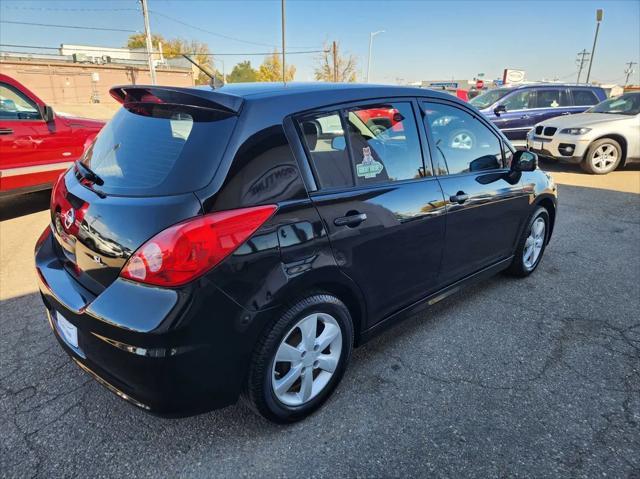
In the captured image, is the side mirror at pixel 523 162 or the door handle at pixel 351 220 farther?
the side mirror at pixel 523 162

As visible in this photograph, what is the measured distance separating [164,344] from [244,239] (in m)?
0.51

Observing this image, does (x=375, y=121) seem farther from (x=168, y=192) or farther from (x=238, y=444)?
(x=238, y=444)

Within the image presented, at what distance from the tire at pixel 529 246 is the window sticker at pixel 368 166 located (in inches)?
74.8

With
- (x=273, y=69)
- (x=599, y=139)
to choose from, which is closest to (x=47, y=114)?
(x=599, y=139)

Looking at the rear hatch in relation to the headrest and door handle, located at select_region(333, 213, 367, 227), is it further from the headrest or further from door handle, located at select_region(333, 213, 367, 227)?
door handle, located at select_region(333, 213, 367, 227)

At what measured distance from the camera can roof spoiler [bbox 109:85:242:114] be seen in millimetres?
1892

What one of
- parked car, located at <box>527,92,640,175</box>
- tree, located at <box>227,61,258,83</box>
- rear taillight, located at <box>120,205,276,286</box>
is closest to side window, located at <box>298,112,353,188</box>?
rear taillight, located at <box>120,205,276,286</box>

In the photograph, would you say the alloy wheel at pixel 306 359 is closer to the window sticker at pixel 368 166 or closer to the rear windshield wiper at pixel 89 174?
the window sticker at pixel 368 166

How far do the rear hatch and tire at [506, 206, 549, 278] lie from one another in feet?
9.40

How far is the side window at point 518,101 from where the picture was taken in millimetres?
11300

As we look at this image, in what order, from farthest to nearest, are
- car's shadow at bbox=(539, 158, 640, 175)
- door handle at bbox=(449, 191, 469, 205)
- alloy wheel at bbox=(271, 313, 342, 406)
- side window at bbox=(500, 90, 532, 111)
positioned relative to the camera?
side window at bbox=(500, 90, 532, 111)
car's shadow at bbox=(539, 158, 640, 175)
door handle at bbox=(449, 191, 469, 205)
alloy wheel at bbox=(271, 313, 342, 406)

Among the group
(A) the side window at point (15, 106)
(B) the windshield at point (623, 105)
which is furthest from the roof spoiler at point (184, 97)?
(B) the windshield at point (623, 105)

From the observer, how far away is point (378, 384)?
2484 millimetres

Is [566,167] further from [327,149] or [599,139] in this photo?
[327,149]
